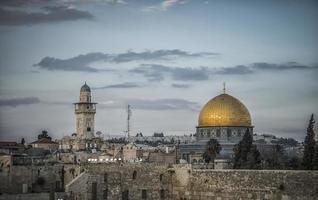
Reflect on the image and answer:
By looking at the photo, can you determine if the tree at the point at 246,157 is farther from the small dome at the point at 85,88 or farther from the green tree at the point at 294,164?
the small dome at the point at 85,88

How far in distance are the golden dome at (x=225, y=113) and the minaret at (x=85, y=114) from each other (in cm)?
763

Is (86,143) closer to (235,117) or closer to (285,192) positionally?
(235,117)

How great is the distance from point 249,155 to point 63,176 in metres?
9.37

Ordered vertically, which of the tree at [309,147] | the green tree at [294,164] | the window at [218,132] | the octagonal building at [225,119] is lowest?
the green tree at [294,164]

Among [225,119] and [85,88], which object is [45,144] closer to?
[85,88]

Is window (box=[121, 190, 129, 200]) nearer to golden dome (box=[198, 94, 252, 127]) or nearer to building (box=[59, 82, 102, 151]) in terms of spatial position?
building (box=[59, 82, 102, 151])

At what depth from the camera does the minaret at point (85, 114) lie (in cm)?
4725

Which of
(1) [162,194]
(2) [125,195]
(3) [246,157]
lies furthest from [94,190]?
(3) [246,157]

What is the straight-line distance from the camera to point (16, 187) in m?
28.3

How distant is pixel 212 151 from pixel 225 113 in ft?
20.4

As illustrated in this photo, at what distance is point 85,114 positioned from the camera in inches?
1873

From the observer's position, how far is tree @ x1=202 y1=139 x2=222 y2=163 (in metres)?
41.1

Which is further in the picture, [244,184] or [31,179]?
[31,179]

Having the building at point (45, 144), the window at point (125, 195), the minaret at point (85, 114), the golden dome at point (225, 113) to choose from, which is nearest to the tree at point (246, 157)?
the window at point (125, 195)
